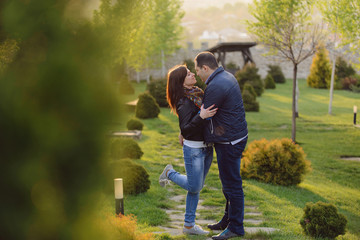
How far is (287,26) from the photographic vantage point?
511 inches

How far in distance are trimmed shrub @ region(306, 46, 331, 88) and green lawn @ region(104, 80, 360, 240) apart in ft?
29.2

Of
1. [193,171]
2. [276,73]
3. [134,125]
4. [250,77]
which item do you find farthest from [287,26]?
[276,73]

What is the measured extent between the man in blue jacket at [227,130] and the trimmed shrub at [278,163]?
392cm

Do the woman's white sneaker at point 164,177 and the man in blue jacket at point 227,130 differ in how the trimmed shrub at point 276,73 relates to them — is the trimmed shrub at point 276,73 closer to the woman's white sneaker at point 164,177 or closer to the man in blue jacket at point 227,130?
the woman's white sneaker at point 164,177

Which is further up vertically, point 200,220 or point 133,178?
point 133,178

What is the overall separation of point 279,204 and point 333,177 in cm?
389

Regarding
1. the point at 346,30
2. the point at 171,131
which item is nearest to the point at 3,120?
the point at 346,30

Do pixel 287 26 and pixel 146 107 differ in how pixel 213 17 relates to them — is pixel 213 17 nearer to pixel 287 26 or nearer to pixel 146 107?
pixel 146 107

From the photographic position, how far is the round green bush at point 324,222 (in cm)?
487

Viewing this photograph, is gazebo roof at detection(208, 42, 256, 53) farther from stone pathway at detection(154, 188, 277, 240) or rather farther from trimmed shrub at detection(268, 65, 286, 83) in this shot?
stone pathway at detection(154, 188, 277, 240)

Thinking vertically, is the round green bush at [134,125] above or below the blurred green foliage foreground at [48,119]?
below

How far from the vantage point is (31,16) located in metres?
1.21

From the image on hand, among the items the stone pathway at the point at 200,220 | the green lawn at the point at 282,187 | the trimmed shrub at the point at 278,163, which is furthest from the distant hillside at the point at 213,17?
the stone pathway at the point at 200,220

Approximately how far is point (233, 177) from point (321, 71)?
2964 cm
